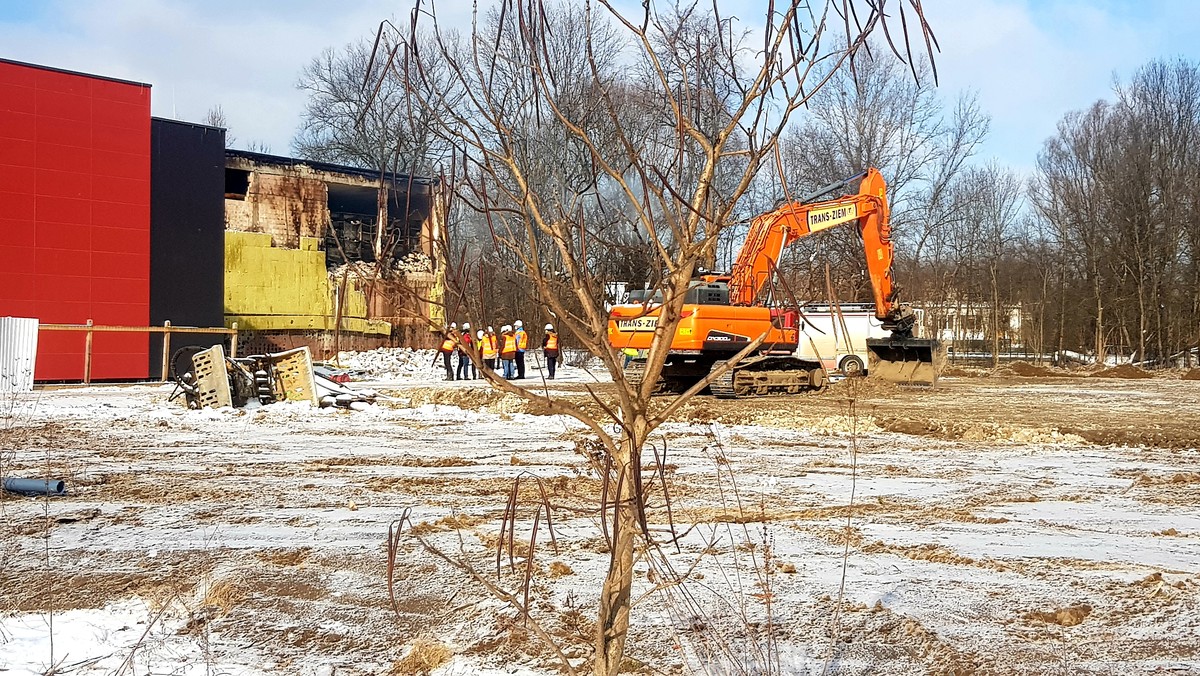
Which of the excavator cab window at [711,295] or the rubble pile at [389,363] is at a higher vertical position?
the excavator cab window at [711,295]

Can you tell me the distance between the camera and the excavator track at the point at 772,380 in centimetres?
1777

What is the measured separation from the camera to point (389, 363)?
3106 centimetres

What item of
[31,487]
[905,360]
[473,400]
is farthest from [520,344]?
[31,487]

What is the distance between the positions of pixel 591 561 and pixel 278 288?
2767cm

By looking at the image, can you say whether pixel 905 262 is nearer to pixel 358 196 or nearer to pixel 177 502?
pixel 358 196

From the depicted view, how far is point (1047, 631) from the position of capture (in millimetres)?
4117

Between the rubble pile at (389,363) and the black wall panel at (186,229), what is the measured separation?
4.24m

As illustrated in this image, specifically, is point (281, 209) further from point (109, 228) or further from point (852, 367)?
point (852, 367)

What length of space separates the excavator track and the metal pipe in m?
12.1

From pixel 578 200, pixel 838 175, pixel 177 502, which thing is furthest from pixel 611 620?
pixel 838 175

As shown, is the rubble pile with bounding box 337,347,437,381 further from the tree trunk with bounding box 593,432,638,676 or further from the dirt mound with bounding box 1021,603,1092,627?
the tree trunk with bounding box 593,432,638,676

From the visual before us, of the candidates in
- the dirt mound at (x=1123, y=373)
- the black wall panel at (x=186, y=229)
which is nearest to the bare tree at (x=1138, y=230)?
the dirt mound at (x=1123, y=373)

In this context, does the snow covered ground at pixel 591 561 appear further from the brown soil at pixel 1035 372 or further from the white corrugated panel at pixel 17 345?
the brown soil at pixel 1035 372

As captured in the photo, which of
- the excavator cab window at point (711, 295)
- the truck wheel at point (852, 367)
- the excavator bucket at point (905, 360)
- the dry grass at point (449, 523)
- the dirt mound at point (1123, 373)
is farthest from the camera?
the dirt mound at point (1123, 373)
